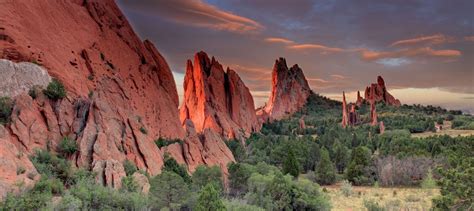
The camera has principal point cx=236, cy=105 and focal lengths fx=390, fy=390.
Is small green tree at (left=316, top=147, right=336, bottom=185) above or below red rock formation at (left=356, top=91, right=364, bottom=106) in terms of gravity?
below

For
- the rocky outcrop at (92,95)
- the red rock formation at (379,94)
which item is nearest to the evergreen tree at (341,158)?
the rocky outcrop at (92,95)

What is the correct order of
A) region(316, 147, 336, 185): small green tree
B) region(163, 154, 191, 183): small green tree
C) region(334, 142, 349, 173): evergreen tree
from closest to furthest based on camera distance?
1. region(163, 154, 191, 183): small green tree
2. region(316, 147, 336, 185): small green tree
3. region(334, 142, 349, 173): evergreen tree

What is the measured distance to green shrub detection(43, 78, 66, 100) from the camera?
30.2 metres

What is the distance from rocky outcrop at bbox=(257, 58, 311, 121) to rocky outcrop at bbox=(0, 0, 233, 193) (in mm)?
103009

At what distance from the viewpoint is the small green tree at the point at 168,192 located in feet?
80.2

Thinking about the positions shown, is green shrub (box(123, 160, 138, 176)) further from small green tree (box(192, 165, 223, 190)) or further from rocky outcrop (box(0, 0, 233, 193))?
small green tree (box(192, 165, 223, 190))

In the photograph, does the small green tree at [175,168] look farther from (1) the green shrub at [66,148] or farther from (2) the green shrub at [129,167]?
(1) the green shrub at [66,148]

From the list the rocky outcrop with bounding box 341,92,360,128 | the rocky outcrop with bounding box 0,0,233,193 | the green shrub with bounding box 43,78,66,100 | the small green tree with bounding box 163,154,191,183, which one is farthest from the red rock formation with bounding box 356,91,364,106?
the green shrub with bounding box 43,78,66,100

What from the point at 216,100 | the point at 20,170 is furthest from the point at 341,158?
the point at 20,170

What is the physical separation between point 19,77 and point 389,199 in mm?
35871

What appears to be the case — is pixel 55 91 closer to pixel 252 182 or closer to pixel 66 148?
pixel 66 148

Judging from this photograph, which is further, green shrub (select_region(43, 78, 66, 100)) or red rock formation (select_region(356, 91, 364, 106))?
red rock formation (select_region(356, 91, 364, 106))

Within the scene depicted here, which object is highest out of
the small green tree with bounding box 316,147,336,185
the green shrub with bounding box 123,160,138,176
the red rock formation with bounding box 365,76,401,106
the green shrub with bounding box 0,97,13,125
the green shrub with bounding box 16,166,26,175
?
the red rock formation with bounding box 365,76,401,106

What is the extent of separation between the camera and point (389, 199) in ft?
132
